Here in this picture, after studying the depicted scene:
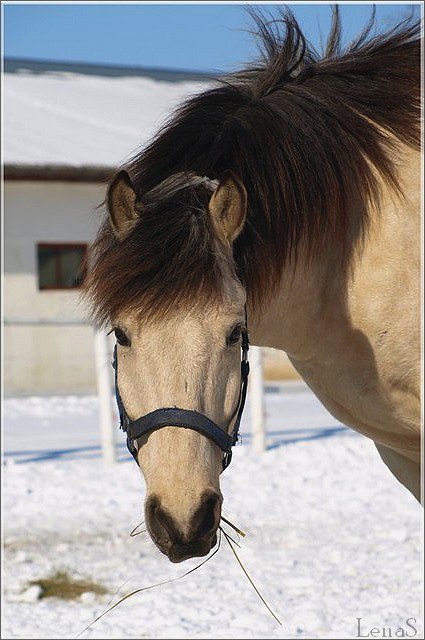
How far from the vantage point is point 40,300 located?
14156mm

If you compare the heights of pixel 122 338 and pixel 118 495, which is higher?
pixel 122 338

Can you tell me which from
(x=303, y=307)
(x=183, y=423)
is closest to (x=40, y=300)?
(x=303, y=307)

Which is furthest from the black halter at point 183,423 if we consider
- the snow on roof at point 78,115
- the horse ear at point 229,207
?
the snow on roof at point 78,115

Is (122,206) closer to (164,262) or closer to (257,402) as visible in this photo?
(164,262)

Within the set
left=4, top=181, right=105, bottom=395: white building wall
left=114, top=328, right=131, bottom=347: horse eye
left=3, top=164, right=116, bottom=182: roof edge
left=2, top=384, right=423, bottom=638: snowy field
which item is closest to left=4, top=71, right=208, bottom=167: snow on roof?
left=3, top=164, right=116, bottom=182: roof edge

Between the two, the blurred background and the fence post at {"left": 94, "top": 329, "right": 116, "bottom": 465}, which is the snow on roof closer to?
the blurred background

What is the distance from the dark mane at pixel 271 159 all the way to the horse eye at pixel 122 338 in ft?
0.19

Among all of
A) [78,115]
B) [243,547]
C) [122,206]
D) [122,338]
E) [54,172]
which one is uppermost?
[122,206]

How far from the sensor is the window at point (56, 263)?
14.3 metres

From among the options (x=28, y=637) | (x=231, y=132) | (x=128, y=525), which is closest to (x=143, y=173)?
(x=231, y=132)

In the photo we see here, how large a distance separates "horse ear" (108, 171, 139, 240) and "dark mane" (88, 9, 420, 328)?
4 centimetres

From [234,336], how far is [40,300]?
1209cm

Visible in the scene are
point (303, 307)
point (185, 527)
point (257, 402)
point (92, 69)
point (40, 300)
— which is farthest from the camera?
point (92, 69)

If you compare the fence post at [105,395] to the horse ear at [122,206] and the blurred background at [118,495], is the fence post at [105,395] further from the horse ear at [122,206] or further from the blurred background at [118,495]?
the horse ear at [122,206]
